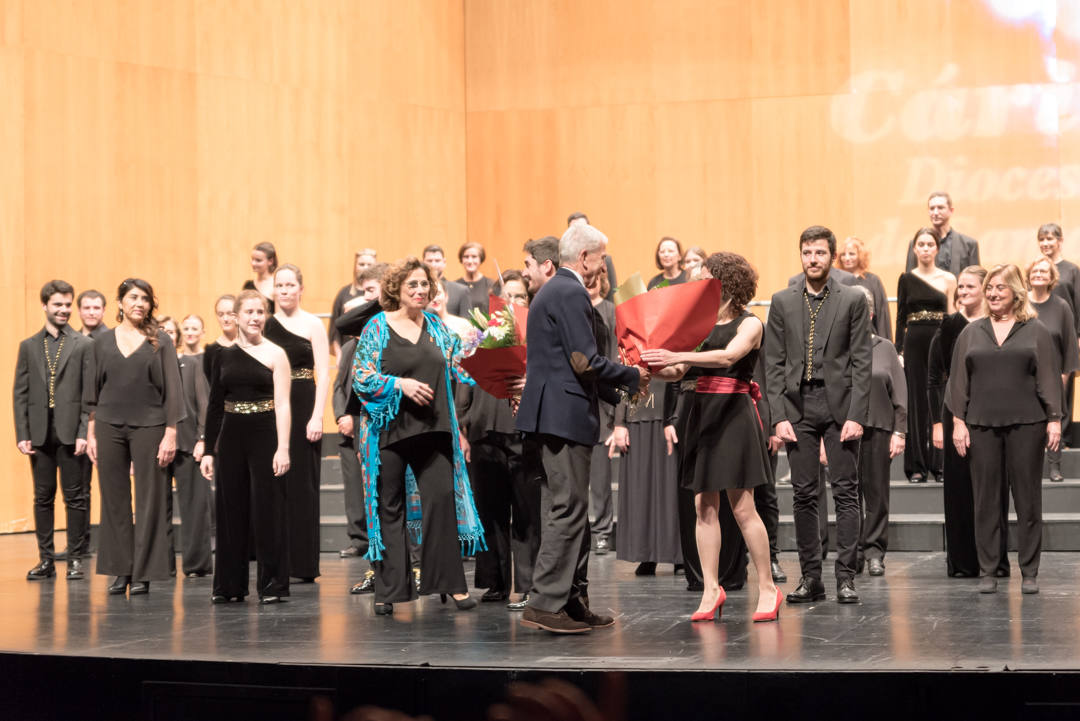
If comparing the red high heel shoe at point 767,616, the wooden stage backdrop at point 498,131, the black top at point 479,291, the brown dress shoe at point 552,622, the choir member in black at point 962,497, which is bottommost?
the red high heel shoe at point 767,616

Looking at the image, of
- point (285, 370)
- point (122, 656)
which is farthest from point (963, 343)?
point (122, 656)

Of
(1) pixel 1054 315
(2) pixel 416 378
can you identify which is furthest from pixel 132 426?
(1) pixel 1054 315

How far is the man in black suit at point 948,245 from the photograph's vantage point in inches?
359

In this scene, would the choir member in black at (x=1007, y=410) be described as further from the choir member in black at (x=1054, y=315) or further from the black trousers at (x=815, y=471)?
the choir member in black at (x=1054, y=315)

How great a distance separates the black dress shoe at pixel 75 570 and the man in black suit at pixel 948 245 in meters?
5.66

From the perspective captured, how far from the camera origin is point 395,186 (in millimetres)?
12320

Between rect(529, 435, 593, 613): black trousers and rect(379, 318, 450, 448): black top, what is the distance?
80cm

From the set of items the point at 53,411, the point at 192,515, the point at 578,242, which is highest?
the point at 578,242

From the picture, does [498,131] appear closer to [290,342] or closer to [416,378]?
[290,342]

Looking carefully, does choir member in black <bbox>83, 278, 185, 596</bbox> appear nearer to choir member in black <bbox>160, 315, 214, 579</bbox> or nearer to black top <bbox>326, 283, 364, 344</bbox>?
choir member in black <bbox>160, 315, 214, 579</bbox>

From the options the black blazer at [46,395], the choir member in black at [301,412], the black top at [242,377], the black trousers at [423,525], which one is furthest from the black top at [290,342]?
the black blazer at [46,395]

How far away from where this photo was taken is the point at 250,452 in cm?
611

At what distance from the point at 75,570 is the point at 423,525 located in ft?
9.22

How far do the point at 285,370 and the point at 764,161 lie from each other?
713 centimetres
